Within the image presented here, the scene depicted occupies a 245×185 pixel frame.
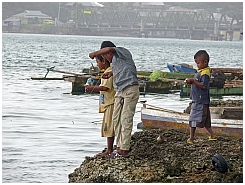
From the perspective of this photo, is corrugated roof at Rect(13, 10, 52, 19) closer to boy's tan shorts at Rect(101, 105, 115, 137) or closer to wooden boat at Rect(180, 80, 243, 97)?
wooden boat at Rect(180, 80, 243, 97)

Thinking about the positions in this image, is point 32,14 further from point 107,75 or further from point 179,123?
point 107,75

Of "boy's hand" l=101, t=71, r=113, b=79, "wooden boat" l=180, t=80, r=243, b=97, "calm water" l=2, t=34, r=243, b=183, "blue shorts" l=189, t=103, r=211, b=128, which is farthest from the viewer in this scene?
"wooden boat" l=180, t=80, r=243, b=97

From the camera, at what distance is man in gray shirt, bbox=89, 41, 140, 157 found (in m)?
8.01

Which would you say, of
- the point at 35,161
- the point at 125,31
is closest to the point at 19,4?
the point at 125,31

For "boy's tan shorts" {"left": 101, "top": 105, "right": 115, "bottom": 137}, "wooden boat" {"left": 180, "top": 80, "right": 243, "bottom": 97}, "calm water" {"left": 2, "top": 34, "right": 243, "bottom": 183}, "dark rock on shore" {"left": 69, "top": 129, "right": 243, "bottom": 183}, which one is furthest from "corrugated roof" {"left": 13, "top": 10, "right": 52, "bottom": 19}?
"boy's tan shorts" {"left": 101, "top": 105, "right": 115, "bottom": 137}

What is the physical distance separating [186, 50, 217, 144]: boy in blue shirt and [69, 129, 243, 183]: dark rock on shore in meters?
0.27

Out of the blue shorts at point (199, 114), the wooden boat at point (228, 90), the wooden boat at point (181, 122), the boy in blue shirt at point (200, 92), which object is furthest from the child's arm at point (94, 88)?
the wooden boat at point (228, 90)

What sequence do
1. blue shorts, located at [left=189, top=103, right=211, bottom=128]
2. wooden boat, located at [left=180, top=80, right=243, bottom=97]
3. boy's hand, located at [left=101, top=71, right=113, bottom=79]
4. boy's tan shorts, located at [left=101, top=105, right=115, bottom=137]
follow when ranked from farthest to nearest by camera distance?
wooden boat, located at [left=180, top=80, right=243, bottom=97] < blue shorts, located at [left=189, top=103, right=211, bottom=128] < boy's tan shorts, located at [left=101, top=105, right=115, bottom=137] < boy's hand, located at [left=101, top=71, right=113, bottom=79]

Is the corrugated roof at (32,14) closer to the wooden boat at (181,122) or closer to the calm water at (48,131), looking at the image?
the calm water at (48,131)

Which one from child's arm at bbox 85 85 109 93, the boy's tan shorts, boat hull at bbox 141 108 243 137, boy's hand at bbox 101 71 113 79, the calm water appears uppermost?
boy's hand at bbox 101 71 113 79

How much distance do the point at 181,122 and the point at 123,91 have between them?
4.13 metres

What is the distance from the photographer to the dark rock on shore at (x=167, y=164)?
24.4ft

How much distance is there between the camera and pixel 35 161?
413 inches

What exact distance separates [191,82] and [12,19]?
153 meters
